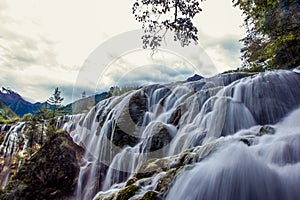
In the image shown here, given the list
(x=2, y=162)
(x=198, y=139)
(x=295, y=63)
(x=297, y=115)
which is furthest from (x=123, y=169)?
(x=2, y=162)

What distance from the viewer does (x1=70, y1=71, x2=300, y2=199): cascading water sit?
6.36m

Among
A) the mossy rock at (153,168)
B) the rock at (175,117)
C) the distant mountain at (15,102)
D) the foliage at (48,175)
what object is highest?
the distant mountain at (15,102)

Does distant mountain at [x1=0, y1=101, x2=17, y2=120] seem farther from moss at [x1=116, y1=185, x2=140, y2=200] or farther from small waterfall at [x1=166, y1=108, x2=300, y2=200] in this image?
small waterfall at [x1=166, y1=108, x2=300, y2=200]

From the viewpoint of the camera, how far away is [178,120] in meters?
7.74

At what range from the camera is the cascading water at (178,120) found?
6.36 m

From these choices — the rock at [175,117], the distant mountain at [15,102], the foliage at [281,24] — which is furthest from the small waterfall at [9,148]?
the distant mountain at [15,102]

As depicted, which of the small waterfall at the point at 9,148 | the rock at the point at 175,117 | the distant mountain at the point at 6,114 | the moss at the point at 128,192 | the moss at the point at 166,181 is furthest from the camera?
the distant mountain at the point at 6,114

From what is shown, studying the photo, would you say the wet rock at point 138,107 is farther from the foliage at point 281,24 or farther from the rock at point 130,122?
the foliage at point 281,24

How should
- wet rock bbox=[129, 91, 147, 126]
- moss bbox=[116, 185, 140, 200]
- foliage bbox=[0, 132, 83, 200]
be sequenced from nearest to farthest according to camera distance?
1. moss bbox=[116, 185, 140, 200]
2. foliage bbox=[0, 132, 83, 200]
3. wet rock bbox=[129, 91, 147, 126]

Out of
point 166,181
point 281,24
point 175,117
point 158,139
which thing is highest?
point 281,24

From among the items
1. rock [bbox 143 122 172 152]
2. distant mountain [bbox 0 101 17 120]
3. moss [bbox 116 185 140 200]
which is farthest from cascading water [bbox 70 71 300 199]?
distant mountain [bbox 0 101 17 120]

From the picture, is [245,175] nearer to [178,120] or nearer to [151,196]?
[151,196]

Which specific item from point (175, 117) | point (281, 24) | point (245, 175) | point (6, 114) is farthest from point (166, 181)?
point (6, 114)

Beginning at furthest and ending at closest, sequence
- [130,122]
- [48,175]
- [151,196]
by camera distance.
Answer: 1. [130,122]
2. [48,175]
3. [151,196]
